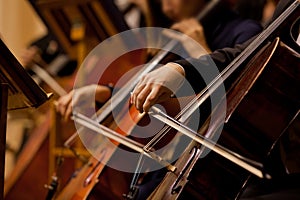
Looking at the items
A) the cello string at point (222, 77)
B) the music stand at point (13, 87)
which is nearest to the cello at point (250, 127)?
the cello string at point (222, 77)

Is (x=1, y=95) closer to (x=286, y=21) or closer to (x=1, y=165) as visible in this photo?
(x=1, y=165)

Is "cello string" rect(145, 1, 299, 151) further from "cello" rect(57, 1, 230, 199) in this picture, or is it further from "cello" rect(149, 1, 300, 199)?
"cello" rect(57, 1, 230, 199)

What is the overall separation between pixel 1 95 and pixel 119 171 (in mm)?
338

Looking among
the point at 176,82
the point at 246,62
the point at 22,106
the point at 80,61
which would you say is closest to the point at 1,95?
the point at 22,106

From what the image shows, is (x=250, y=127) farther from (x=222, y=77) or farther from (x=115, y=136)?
(x=115, y=136)

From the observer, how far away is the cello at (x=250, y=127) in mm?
925

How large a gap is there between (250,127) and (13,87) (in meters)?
0.40

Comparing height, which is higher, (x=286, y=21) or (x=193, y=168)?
(x=286, y=21)

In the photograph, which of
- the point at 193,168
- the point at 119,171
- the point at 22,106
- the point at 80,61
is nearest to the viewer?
the point at 193,168

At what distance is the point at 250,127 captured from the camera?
36.6 inches

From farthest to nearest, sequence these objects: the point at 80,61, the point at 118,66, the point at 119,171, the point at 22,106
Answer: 1. the point at 80,61
2. the point at 118,66
3. the point at 119,171
4. the point at 22,106

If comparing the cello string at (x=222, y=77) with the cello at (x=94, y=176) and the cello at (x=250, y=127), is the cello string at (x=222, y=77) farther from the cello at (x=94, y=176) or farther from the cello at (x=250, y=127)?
the cello at (x=94, y=176)

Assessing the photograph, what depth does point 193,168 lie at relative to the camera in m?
0.92

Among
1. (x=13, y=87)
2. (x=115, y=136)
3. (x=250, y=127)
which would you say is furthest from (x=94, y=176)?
(x=250, y=127)
